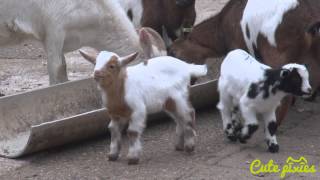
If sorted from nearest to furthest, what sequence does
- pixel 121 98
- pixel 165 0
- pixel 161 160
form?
1. pixel 121 98
2. pixel 161 160
3. pixel 165 0

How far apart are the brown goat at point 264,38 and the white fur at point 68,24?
0.63 m

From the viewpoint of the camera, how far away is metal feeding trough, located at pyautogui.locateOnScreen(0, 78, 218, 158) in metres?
5.11

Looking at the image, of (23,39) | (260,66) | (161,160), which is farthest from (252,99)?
(23,39)

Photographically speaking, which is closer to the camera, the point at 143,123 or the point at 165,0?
the point at 143,123

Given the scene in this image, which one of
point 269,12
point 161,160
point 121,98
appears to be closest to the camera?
point 121,98

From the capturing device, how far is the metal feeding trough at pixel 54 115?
201 inches

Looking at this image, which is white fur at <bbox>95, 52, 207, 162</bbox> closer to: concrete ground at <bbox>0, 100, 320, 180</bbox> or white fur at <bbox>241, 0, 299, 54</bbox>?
concrete ground at <bbox>0, 100, 320, 180</bbox>

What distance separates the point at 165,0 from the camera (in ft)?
24.4

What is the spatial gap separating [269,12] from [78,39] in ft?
5.60

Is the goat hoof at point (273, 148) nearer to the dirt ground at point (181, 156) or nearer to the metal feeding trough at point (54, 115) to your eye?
the dirt ground at point (181, 156)

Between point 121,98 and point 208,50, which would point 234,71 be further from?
point 208,50

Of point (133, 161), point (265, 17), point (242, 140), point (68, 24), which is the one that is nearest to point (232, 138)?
point (242, 140)

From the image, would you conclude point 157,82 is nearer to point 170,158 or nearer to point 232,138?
point 170,158

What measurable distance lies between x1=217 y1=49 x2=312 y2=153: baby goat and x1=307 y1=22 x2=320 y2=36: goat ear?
621 millimetres
